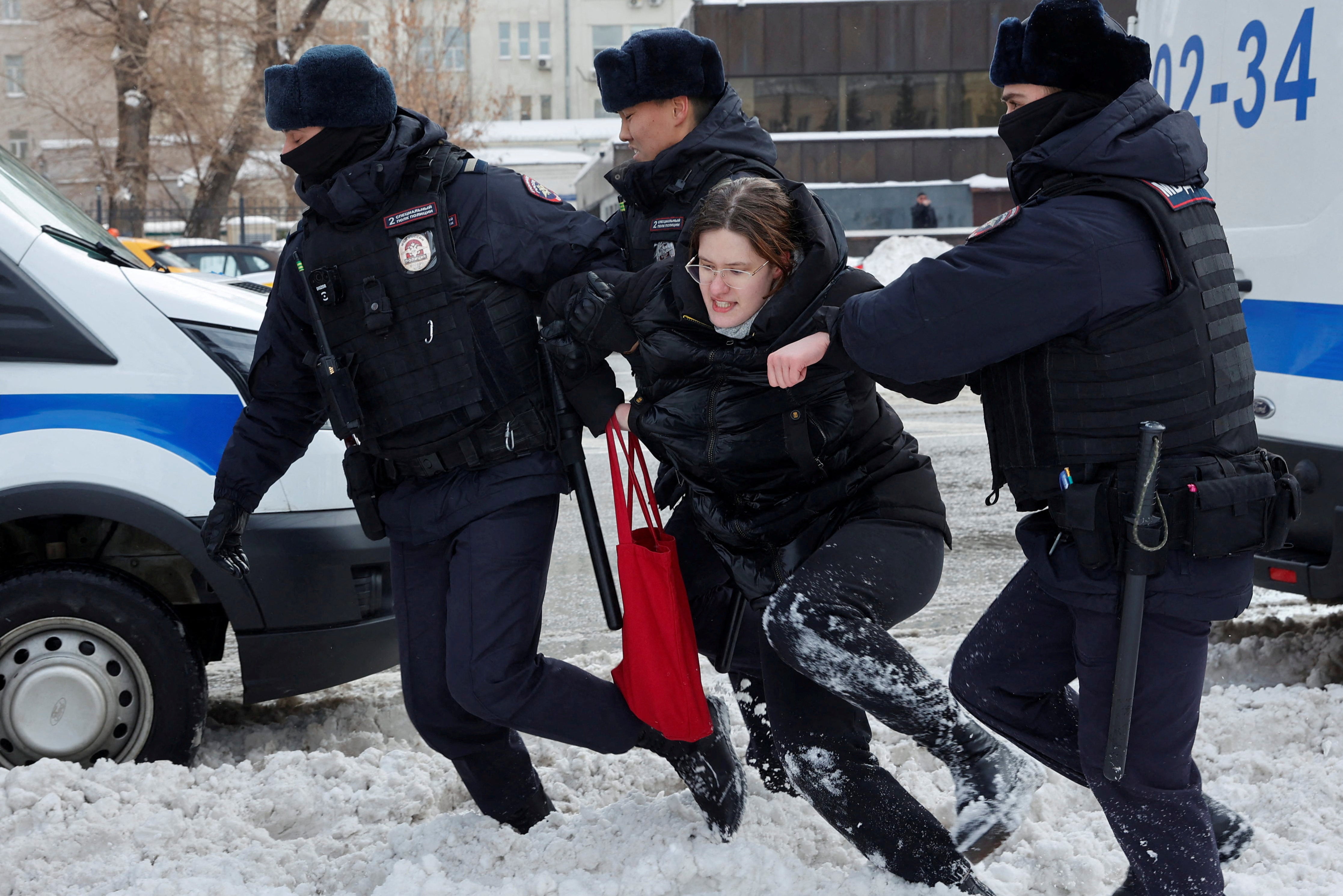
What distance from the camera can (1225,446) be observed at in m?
2.37

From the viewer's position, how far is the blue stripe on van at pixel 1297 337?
12.5ft

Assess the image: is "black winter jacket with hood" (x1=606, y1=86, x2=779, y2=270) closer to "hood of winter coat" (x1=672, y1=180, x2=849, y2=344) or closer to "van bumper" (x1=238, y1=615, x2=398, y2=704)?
"hood of winter coat" (x1=672, y1=180, x2=849, y2=344)

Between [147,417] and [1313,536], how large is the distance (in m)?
3.55

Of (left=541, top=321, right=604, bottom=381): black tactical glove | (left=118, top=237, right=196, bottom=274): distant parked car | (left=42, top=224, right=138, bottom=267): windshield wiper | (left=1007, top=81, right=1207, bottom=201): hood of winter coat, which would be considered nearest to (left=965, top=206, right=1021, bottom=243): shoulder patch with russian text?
(left=1007, top=81, right=1207, bottom=201): hood of winter coat

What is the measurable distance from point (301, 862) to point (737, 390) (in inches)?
64.1

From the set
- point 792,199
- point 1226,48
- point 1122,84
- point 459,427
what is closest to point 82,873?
point 459,427

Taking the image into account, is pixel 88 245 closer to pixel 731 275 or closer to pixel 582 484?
pixel 582 484

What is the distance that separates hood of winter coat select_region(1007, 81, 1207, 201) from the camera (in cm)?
229

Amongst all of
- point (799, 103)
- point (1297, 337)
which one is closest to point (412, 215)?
point (1297, 337)

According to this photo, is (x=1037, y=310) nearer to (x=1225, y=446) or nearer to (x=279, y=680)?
(x=1225, y=446)

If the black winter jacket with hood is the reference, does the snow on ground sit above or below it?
below

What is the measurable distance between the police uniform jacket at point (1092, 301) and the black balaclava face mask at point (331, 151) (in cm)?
132

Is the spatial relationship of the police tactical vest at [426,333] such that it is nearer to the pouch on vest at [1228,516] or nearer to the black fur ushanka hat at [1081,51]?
the black fur ushanka hat at [1081,51]

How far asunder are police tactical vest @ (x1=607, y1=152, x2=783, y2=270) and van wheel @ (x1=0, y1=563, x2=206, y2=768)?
1.71 meters
